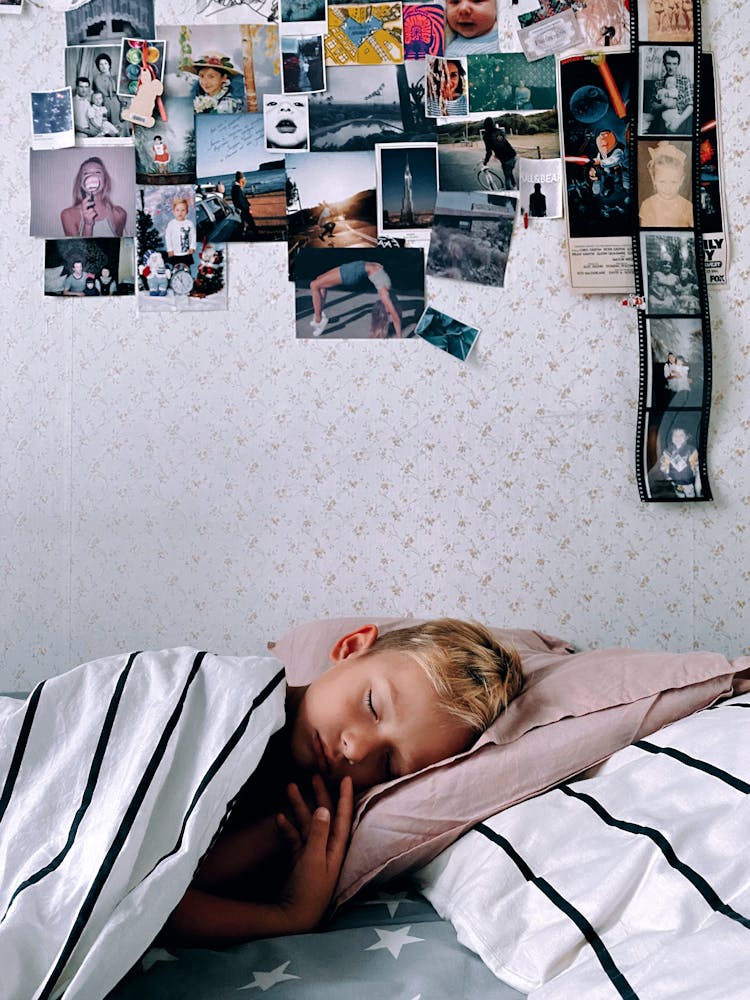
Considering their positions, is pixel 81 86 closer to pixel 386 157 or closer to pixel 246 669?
pixel 386 157

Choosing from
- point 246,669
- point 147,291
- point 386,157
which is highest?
point 386,157

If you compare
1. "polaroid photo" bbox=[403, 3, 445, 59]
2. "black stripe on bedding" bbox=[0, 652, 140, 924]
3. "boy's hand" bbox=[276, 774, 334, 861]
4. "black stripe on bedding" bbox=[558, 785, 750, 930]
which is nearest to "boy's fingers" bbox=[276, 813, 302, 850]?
"boy's hand" bbox=[276, 774, 334, 861]

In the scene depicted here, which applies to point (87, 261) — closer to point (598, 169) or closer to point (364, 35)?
point (364, 35)

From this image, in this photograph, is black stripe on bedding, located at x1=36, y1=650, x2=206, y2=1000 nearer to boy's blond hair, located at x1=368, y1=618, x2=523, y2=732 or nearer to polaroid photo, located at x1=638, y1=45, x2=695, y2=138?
boy's blond hair, located at x1=368, y1=618, x2=523, y2=732

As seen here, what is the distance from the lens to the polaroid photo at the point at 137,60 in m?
1.98

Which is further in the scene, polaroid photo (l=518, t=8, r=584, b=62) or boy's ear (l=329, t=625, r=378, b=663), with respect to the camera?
polaroid photo (l=518, t=8, r=584, b=62)

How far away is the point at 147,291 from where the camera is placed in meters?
2.01

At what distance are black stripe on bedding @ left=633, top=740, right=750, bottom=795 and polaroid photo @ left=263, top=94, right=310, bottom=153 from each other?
151cm

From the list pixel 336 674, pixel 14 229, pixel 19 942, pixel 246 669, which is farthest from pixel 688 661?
pixel 14 229

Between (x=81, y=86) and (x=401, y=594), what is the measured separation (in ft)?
4.39

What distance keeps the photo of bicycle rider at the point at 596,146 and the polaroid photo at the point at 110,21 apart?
0.93 m

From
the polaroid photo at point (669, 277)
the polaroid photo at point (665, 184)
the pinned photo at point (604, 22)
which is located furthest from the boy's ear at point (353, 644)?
the pinned photo at point (604, 22)

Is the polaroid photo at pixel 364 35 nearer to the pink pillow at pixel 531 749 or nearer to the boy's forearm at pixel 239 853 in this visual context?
the pink pillow at pixel 531 749

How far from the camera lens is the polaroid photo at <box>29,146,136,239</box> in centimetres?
200
